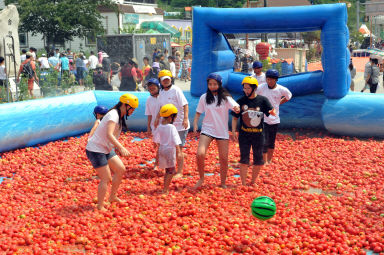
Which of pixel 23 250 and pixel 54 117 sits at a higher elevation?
pixel 54 117

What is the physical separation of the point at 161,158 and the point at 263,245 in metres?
2.20

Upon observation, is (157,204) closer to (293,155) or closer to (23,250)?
(23,250)

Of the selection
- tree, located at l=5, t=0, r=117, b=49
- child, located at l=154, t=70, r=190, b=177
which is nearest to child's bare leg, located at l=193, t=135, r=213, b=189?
child, located at l=154, t=70, r=190, b=177

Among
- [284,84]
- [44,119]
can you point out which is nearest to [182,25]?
[284,84]

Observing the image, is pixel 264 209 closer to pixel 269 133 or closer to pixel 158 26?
pixel 269 133

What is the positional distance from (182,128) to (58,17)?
25.8m

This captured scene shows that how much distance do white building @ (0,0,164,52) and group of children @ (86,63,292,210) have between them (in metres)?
30.0

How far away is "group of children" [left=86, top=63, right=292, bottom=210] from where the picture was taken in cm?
611

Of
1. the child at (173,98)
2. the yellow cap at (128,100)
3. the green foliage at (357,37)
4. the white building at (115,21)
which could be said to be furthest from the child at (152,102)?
the green foliage at (357,37)

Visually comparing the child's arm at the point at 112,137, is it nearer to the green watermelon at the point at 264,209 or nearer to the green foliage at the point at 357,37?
the green watermelon at the point at 264,209

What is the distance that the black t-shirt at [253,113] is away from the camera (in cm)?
698

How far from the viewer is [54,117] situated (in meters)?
10.9

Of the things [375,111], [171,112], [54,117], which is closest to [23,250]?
[171,112]

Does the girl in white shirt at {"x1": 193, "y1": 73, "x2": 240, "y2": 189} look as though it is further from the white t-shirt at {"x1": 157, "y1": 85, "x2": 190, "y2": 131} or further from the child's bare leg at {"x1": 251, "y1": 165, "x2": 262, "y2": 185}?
the white t-shirt at {"x1": 157, "y1": 85, "x2": 190, "y2": 131}
